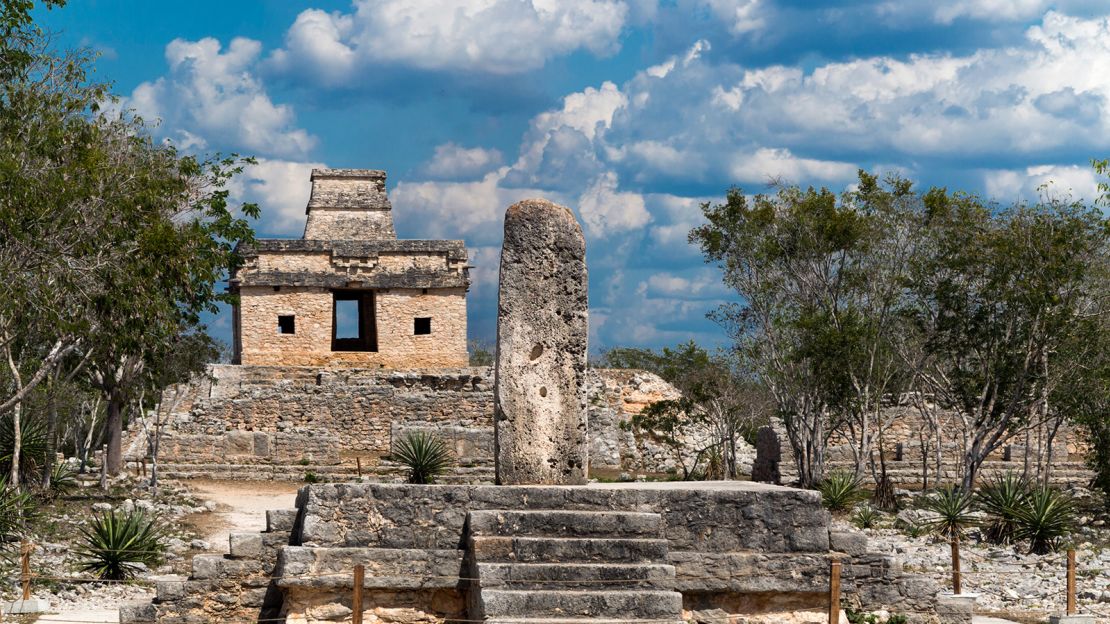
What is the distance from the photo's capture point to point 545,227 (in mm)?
9102

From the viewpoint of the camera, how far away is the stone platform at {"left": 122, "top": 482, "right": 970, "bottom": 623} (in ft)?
26.2

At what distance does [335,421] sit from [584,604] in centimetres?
1888

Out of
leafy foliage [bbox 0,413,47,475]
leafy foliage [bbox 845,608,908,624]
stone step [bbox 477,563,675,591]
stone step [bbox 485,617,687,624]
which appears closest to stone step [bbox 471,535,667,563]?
stone step [bbox 477,563,675,591]

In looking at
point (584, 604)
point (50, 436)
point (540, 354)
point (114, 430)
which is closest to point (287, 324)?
point (114, 430)

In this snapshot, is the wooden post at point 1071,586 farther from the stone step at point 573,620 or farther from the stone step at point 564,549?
the stone step at point 573,620

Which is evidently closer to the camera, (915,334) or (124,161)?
(124,161)

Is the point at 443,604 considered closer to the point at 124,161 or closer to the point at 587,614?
the point at 587,614

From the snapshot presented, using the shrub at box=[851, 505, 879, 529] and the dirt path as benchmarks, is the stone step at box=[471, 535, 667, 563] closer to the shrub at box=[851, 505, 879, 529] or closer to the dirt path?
the dirt path

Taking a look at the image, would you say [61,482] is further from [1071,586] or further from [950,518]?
[1071,586]

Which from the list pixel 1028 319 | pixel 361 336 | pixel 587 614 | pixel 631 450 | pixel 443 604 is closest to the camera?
pixel 587 614

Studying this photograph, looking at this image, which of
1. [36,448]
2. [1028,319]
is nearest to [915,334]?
[1028,319]

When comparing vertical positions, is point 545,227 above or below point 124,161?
below

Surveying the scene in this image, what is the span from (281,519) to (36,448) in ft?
34.3

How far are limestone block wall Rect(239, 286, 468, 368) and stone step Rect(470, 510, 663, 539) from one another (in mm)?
20473
